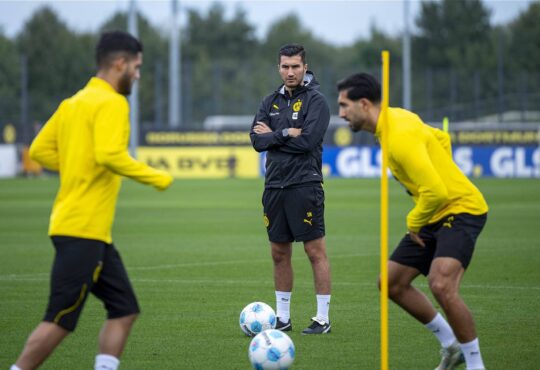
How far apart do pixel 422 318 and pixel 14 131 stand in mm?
43063

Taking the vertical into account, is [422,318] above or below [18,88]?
below

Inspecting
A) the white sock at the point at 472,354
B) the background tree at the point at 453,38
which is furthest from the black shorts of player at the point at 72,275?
the background tree at the point at 453,38

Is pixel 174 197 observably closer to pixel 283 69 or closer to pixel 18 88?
pixel 283 69

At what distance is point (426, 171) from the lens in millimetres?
7105

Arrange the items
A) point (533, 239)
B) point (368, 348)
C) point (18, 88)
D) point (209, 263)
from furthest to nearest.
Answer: point (18, 88)
point (533, 239)
point (209, 263)
point (368, 348)

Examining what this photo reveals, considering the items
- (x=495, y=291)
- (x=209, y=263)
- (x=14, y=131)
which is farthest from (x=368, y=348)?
(x=14, y=131)

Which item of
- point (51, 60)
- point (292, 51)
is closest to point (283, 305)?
point (292, 51)

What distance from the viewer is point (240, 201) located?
97.1 feet

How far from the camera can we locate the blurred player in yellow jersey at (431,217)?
716 centimetres

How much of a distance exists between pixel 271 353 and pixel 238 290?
4.72 meters

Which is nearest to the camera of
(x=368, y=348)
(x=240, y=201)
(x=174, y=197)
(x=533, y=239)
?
(x=368, y=348)

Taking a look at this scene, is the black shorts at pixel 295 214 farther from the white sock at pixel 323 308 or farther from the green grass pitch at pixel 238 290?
the green grass pitch at pixel 238 290

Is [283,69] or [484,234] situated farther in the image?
[484,234]

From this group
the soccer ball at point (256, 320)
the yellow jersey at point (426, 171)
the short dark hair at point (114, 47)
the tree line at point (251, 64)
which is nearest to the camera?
the short dark hair at point (114, 47)
